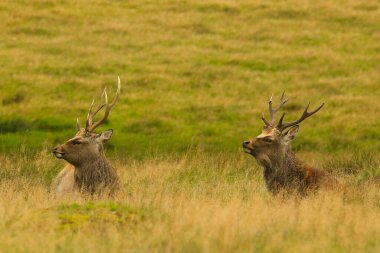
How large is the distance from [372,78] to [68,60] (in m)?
9.13

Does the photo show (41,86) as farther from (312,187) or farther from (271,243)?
(271,243)

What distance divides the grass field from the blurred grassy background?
7 cm

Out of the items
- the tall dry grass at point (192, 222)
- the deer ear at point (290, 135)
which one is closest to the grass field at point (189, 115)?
the tall dry grass at point (192, 222)

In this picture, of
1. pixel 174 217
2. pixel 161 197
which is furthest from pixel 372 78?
pixel 174 217

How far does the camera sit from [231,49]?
107 feet

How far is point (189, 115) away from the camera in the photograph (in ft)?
81.5

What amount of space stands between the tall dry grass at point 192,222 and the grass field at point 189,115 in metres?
0.02

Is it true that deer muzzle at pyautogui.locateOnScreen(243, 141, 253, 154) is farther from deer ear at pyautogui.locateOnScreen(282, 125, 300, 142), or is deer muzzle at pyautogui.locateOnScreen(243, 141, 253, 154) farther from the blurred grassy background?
the blurred grassy background

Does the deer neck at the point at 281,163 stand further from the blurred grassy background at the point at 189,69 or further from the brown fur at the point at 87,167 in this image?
the blurred grassy background at the point at 189,69

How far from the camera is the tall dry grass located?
24.3 feet

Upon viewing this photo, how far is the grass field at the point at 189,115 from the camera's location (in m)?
8.12

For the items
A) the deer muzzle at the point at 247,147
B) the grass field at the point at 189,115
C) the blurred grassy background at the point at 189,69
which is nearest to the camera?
the grass field at the point at 189,115

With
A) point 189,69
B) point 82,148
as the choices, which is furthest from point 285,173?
point 189,69

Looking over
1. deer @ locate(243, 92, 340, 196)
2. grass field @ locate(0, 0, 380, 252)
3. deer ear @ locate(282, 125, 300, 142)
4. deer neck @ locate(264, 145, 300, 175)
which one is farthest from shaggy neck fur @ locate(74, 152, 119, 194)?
deer ear @ locate(282, 125, 300, 142)
